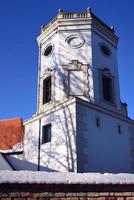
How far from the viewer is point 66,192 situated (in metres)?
4.22

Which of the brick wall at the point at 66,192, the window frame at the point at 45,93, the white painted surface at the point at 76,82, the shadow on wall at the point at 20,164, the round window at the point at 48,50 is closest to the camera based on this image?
the brick wall at the point at 66,192

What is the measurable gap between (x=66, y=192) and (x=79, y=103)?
370 inches

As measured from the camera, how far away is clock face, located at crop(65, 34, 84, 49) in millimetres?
15930

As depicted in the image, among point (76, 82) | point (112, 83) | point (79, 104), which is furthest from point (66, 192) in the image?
point (112, 83)

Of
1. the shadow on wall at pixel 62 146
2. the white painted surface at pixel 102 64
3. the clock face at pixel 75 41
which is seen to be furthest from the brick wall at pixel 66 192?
the clock face at pixel 75 41

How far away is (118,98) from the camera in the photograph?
633 inches

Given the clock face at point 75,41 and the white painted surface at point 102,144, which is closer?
the white painted surface at point 102,144

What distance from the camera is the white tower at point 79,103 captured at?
13.1 meters

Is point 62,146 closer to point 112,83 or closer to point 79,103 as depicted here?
point 79,103

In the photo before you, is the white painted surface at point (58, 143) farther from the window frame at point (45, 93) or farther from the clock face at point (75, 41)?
the clock face at point (75, 41)

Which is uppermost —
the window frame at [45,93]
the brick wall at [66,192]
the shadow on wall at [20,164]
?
the window frame at [45,93]

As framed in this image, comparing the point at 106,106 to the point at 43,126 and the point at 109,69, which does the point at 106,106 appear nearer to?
the point at 109,69

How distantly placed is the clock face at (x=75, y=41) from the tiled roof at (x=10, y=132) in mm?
17460

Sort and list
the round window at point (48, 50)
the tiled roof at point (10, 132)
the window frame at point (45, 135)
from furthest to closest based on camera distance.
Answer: the tiled roof at point (10, 132), the round window at point (48, 50), the window frame at point (45, 135)
